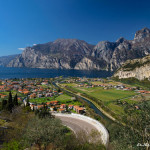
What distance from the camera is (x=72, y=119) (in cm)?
2531

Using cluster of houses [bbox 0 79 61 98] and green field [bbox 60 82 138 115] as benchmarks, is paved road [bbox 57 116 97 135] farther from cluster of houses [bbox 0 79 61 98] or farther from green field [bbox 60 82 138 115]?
cluster of houses [bbox 0 79 61 98]

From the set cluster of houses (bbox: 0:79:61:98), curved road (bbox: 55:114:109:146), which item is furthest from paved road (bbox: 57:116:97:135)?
cluster of houses (bbox: 0:79:61:98)

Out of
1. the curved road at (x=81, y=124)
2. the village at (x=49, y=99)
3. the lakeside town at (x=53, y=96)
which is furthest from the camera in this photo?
the lakeside town at (x=53, y=96)

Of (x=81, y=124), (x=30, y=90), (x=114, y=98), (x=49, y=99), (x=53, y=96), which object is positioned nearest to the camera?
(x=81, y=124)

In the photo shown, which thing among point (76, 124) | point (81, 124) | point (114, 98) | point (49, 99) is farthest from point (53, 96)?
point (81, 124)

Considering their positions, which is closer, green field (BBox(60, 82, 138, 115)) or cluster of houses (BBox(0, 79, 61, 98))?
green field (BBox(60, 82, 138, 115))

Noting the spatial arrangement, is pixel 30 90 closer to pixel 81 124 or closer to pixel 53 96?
pixel 53 96

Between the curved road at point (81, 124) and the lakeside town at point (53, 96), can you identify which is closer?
the curved road at point (81, 124)

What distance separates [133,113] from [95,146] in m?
4.88

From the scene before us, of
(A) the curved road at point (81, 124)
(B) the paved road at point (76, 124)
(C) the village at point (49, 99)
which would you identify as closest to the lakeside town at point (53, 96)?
(C) the village at point (49, 99)

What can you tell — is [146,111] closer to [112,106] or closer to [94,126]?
[94,126]

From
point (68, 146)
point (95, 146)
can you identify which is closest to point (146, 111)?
point (95, 146)

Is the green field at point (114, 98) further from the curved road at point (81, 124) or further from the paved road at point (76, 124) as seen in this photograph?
the paved road at point (76, 124)

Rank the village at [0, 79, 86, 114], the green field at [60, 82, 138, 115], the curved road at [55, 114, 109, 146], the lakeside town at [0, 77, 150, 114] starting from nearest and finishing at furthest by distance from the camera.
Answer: the curved road at [55, 114, 109, 146] → the village at [0, 79, 86, 114] → the lakeside town at [0, 77, 150, 114] → the green field at [60, 82, 138, 115]
